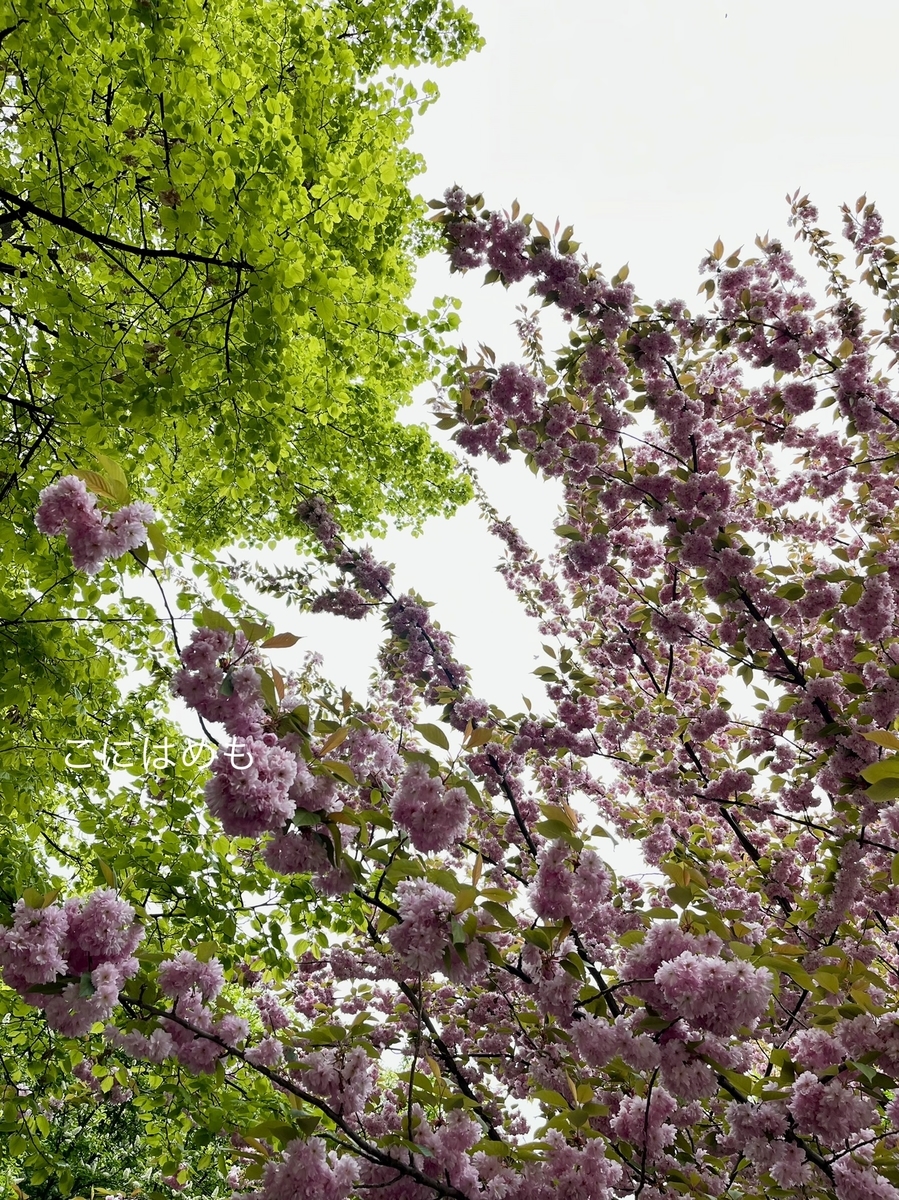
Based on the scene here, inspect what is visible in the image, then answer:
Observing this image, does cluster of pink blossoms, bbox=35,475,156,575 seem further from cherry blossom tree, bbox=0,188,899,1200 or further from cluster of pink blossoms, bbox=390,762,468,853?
cluster of pink blossoms, bbox=390,762,468,853

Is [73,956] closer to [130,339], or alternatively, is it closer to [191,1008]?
[191,1008]

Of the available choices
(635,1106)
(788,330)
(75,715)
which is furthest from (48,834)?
(788,330)

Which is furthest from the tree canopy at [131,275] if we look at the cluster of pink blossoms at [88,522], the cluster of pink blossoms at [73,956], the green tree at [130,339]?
the cluster of pink blossoms at [73,956]

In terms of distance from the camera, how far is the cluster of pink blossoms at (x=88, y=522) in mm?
1603

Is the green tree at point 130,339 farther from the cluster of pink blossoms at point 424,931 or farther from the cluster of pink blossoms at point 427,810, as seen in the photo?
the cluster of pink blossoms at point 424,931

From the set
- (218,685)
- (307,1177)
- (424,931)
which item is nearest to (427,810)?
(424,931)

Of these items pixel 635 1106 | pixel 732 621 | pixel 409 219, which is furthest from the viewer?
pixel 409 219

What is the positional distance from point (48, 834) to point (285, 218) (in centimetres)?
371

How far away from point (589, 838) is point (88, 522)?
1.67 metres

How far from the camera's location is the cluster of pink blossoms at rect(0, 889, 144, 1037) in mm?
1402

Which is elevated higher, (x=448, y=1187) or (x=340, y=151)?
(x=340, y=151)

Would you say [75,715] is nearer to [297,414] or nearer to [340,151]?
[297,414]

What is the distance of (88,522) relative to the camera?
163 centimetres

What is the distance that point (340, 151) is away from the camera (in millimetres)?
4938
